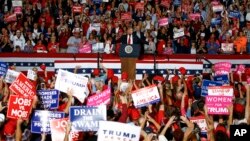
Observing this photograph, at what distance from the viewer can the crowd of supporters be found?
18.7 meters

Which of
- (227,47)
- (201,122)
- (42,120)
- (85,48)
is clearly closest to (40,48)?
(85,48)

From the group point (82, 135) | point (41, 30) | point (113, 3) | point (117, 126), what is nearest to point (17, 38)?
point (41, 30)

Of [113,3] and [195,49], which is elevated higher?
[113,3]

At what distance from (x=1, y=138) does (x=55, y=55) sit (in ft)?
27.9

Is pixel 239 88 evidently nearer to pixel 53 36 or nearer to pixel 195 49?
pixel 195 49

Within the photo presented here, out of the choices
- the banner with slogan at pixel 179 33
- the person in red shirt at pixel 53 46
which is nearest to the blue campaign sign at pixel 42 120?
the person in red shirt at pixel 53 46

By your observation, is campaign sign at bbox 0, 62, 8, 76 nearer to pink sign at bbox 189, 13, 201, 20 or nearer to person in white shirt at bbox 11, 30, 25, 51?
person in white shirt at bbox 11, 30, 25, 51

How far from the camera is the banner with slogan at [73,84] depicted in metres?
11.5

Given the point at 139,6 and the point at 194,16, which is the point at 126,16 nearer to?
the point at 139,6

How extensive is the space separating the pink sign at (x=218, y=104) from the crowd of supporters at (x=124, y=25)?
7.27 meters

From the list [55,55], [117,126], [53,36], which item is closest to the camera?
[117,126]

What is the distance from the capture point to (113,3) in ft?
70.9

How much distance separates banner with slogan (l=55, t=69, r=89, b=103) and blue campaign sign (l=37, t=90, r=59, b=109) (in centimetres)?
15

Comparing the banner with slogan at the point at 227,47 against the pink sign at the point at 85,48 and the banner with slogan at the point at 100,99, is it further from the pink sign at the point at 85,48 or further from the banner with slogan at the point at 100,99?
the banner with slogan at the point at 100,99
